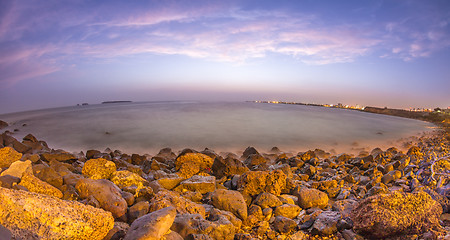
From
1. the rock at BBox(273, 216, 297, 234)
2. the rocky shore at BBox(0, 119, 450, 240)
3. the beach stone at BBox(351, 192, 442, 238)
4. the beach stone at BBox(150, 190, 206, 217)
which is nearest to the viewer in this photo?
the rocky shore at BBox(0, 119, 450, 240)

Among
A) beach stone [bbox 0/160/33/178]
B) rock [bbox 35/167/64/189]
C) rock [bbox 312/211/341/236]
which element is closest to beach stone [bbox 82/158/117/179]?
rock [bbox 35/167/64/189]

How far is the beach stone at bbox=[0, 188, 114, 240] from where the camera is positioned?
1.93 metres

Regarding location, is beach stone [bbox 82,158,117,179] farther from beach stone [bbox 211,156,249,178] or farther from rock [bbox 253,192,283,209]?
rock [bbox 253,192,283,209]

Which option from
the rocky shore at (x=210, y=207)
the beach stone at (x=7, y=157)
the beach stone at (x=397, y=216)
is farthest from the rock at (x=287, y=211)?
the beach stone at (x=7, y=157)

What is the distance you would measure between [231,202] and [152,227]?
1.45 metres

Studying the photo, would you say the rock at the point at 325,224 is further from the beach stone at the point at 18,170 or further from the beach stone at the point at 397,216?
the beach stone at the point at 18,170

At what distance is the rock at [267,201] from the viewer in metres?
3.49

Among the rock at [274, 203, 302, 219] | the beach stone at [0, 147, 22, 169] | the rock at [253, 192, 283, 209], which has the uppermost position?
the beach stone at [0, 147, 22, 169]

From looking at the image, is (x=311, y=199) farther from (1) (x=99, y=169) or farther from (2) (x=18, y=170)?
(2) (x=18, y=170)

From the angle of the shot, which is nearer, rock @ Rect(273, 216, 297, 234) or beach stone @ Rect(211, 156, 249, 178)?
rock @ Rect(273, 216, 297, 234)

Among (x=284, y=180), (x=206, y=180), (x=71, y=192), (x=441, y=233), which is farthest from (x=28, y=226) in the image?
(x=441, y=233)

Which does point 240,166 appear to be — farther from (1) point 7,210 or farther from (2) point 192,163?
(1) point 7,210

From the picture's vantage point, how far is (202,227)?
2.59 metres

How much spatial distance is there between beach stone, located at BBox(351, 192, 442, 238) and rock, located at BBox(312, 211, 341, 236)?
0.80 feet
